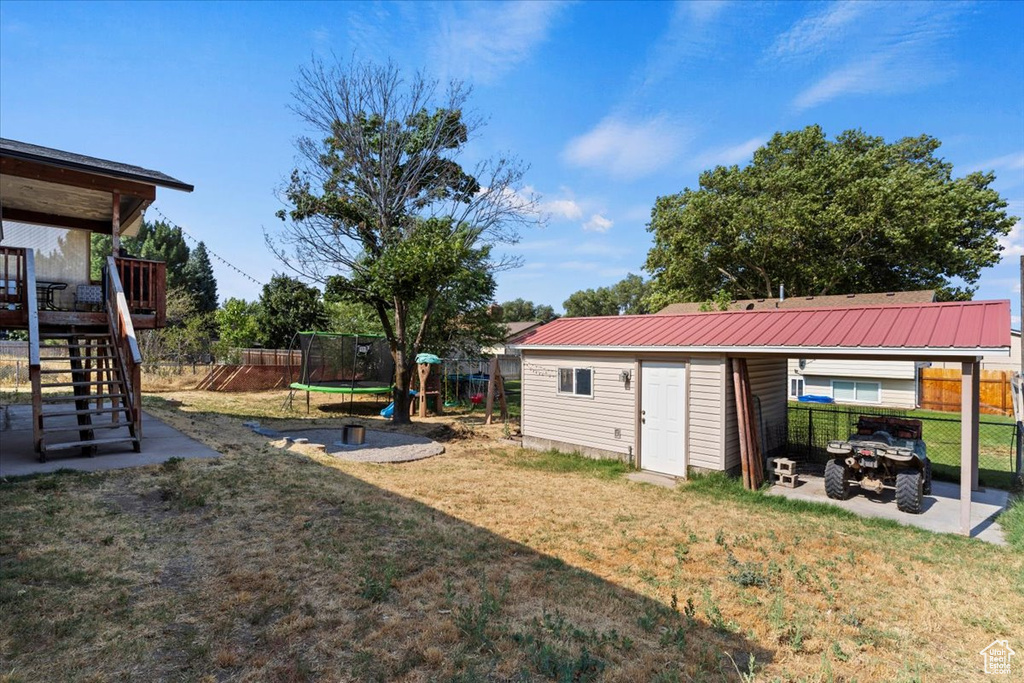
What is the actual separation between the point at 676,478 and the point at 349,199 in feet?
35.1

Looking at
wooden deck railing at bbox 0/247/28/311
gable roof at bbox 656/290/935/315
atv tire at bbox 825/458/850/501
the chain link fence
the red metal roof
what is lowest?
the chain link fence

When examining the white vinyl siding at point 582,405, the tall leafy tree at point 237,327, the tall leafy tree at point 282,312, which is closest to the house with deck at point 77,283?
the white vinyl siding at point 582,405

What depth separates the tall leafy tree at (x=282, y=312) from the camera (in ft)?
89.5

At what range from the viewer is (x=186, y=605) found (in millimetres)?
3229

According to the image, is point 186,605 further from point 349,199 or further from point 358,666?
point 349,199

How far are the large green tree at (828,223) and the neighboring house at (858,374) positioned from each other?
293cm

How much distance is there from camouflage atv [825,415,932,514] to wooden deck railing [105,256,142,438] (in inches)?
377

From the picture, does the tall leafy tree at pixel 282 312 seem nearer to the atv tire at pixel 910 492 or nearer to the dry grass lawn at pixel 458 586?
the dry grass lawn at pixel 458 586

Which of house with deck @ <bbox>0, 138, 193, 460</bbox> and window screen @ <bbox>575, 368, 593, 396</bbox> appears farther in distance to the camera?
window screen @ <bbox>575, 368, 593, 396</bbox>

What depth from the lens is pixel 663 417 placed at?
8164 millimetres

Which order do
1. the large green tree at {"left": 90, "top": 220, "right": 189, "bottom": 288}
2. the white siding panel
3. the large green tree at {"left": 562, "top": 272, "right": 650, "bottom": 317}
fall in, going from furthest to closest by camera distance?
the large green tree at {"left": 562, "top": 272, "right": 650, "bottom": 317}, the large green tree at {"left": 90, "top": 220, "right": 189, "bottom": 288}, the white siding panel

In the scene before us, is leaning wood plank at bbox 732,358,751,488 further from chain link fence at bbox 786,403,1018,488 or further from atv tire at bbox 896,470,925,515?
chain link fence at bbox 786,403,1018,488

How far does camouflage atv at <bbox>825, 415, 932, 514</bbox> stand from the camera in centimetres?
618

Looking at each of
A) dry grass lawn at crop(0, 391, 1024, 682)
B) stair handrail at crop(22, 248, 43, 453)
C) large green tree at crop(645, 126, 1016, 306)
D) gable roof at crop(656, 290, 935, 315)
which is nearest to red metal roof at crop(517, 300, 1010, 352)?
dry grass lawn at crop(0, 391, 1024, 682)
